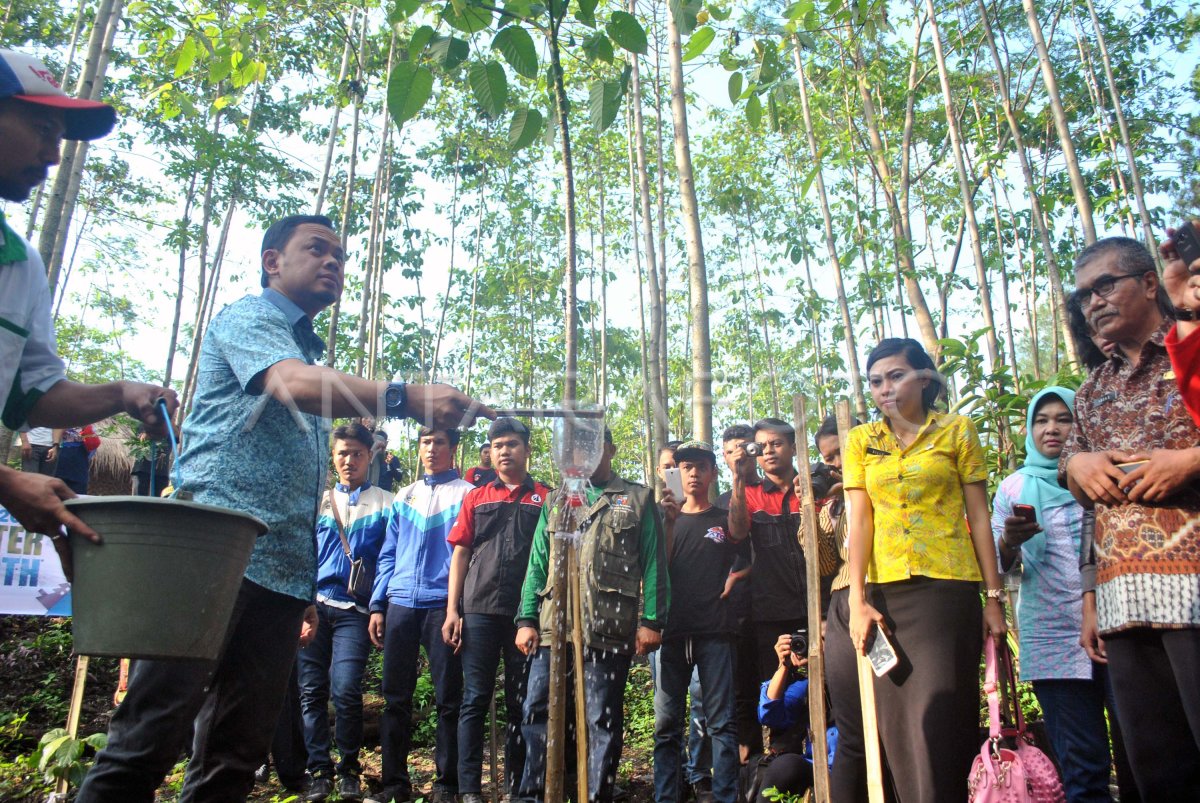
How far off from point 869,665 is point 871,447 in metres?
0.67

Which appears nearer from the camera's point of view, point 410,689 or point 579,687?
point 579,687

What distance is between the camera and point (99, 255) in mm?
14766

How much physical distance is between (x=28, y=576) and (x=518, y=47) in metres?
4.33

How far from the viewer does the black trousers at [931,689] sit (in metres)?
2.41

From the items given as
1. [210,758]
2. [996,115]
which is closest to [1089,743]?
[210,758]

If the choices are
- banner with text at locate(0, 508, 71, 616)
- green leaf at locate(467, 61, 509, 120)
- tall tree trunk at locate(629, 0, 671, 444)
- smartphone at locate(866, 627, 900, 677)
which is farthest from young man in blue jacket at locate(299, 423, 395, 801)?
tall tree trunk at locate(629, 0, 671, 444)

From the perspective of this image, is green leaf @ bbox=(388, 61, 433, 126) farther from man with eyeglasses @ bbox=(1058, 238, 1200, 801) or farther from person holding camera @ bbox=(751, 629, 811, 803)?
person holding camera @ bbox=(751, 629, 811, 803)

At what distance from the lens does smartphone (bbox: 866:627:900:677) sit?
8.19ft

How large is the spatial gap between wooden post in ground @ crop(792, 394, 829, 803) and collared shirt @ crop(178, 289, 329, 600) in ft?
4.85

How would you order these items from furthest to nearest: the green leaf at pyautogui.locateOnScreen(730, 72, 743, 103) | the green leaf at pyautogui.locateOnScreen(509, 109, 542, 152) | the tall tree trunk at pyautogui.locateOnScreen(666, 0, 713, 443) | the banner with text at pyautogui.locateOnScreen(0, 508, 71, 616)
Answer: the tall tree trunk at pyautogui.locateOnScreen(666, 0, 713, 443), the banner with text at pyautogui.locateOnScreen(0, 508, 71, 616), the green leaf at pyautogui.locateOnScreen(730, 72, 743, 103), the green leaf at pyautogui.locateOnScreen(509, 109, 542, 152)

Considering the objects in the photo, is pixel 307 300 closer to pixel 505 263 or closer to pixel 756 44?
pixel 756 44

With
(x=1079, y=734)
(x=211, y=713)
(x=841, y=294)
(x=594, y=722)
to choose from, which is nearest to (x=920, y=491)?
(x=1079, y=734)

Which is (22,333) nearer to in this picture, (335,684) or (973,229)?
(335,684)

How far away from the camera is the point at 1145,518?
79.5 inches
